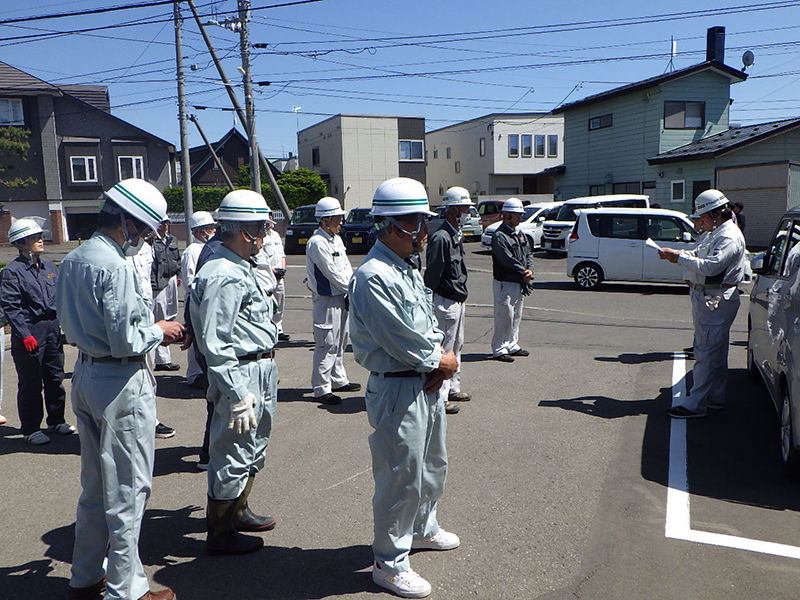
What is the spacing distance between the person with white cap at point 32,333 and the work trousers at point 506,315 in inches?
195

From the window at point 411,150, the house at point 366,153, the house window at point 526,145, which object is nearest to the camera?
the house at point 366,153

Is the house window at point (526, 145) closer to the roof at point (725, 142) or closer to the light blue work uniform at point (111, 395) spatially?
the roof at point (725, 142)

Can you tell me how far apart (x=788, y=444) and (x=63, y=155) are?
44240 millimetres

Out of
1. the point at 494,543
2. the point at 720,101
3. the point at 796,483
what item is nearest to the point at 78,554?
the point at 494,543

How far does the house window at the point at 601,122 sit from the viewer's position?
29938mm

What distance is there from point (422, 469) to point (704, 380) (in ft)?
12.2

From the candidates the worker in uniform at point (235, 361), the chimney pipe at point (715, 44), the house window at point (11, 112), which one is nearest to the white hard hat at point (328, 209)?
the worker in uniform at point (235, 361)

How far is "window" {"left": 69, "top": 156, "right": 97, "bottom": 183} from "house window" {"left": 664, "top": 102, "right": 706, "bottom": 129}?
109 ft

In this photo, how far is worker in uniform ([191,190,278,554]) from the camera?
338 centimetres

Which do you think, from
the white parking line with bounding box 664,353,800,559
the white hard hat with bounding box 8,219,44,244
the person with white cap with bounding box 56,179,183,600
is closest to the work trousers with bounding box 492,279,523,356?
the white parking line with bounding box 664,353,800,559

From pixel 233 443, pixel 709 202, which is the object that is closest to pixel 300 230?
pixel 709 202

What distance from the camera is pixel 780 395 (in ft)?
16.6

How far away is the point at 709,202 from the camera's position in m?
6.03

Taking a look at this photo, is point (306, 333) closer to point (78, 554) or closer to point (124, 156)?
point (78, 554)
